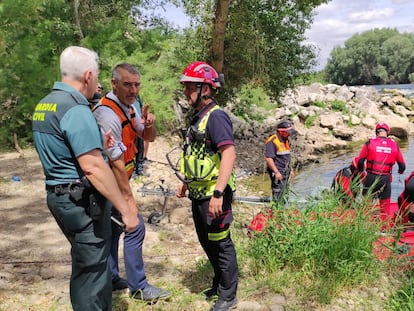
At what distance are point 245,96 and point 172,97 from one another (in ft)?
9.46

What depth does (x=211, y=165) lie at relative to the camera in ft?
10.0

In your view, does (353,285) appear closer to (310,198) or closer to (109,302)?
(310,198)

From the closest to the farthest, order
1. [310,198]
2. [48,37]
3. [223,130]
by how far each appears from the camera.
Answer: [223,130] → [310,198] → [48,37]

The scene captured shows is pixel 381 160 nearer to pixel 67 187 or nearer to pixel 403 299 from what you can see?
pixel 403 299

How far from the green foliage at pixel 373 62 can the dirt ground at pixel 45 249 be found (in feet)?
235

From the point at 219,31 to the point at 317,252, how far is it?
8231 mm

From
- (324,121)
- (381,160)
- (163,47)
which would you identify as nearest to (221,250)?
(381,160)

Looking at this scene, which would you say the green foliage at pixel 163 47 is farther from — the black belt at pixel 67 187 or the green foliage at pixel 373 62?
the green foliage at pixel 373 62

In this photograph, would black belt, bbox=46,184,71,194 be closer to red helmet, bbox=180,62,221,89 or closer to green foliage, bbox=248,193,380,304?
red helmet, bbox=180,62,221,89

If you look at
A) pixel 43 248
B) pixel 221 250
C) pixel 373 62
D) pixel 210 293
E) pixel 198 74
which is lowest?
pixel 43 248

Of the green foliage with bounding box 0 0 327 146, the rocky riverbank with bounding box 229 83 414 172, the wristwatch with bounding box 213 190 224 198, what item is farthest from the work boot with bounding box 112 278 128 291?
the rocky riverbank with bounding box 229 83 414 172

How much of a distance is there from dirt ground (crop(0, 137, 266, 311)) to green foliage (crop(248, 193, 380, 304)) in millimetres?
799

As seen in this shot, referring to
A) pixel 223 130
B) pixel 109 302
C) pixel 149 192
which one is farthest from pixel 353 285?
pixel 149 192

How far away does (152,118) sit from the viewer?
3.44m
